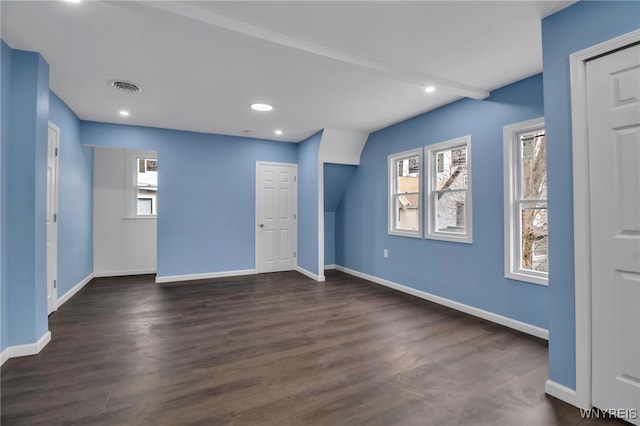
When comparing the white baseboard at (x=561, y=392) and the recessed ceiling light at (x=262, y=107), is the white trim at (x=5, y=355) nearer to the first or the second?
the recessed ceiling light at (x=262, y=107)

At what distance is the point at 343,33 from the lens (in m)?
2.27

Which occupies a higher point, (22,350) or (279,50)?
(279,50)

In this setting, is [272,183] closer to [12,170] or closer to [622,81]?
[12,170]

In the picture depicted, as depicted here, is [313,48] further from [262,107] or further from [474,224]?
[474,224]

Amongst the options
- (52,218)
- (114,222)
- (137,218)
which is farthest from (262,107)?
(114,222)

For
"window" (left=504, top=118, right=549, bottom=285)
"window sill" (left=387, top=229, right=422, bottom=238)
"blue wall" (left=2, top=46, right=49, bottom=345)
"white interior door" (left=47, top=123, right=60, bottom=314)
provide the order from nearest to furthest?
"blue wall" (left=2, top=46, right=49, bottom=345), "window" (left=504, top=118, right=549, bottom=285), "white interior door" (left=47, top=123, right=60, bottom=314), "window sill" (left=387, top=229, right=422, bottom=238)

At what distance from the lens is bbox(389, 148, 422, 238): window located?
4.35m

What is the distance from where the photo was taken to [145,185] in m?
5.75

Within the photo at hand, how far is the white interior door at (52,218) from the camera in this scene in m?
3.38

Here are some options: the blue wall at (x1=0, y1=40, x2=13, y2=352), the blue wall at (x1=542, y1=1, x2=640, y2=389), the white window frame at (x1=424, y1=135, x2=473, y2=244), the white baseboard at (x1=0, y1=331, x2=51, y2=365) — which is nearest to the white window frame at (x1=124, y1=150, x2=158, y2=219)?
the blue wall at (x1=0, y1=40, x2=13, y2=352)

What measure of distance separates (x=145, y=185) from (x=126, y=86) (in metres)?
2.93

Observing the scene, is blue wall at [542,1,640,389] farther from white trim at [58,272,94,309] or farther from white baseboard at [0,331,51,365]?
white trim at [58,272,94,309]

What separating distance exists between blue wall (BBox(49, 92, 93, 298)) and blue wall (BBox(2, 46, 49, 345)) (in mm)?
1059

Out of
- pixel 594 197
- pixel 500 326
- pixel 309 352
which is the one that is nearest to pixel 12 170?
pixel 309 352
